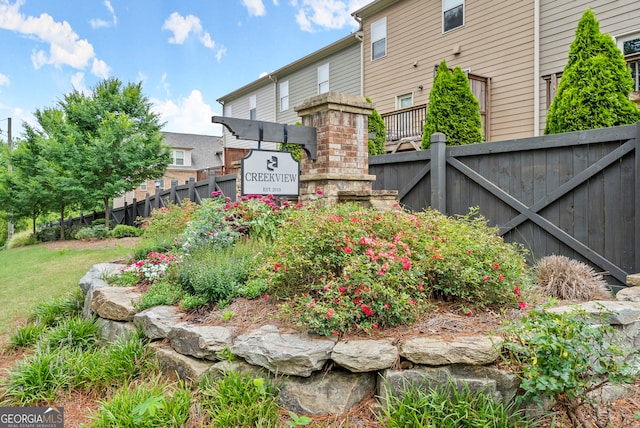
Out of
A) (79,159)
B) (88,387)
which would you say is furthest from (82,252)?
(88,387)

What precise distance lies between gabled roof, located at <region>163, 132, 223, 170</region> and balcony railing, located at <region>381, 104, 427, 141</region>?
18.4 meters

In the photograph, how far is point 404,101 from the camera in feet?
38.1

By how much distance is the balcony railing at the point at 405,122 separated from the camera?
10.2 meters

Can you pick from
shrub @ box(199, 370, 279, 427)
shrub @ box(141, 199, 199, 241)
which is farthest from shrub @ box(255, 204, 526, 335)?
shrub @ box(141, 199, 199, 241)

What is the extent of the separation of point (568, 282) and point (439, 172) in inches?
85.8

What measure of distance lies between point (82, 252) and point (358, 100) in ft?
26.1

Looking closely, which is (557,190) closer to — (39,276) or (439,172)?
(439,172)

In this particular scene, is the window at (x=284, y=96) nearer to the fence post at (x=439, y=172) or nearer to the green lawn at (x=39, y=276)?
the green lawn at (x=39, y=276)

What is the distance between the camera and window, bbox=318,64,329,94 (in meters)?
14.3

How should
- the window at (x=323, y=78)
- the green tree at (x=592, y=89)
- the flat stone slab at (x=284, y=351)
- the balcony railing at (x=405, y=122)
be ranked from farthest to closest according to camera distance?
the window at (x=323, y=78), the balcony railing at (x=405, y=122), the green tree at (x=592, y=89), the flat stone slab at (x=284, y=351)

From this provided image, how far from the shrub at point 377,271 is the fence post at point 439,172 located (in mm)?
1881

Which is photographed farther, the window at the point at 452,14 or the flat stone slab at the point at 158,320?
the window at the point at 452,14

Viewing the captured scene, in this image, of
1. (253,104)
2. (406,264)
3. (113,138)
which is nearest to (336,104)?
(406,264)

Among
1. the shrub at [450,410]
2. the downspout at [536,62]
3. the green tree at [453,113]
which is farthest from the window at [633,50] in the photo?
the shrub at [450,410]
